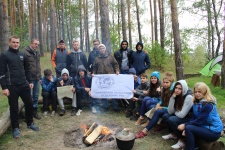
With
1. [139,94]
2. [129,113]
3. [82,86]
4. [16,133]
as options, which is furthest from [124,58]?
[16,133]

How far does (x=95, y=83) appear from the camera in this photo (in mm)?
6254

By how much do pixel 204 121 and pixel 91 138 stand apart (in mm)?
2263

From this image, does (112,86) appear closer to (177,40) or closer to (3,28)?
(177,40)

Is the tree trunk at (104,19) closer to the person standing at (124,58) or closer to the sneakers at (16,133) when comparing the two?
the person standing at (124,58)

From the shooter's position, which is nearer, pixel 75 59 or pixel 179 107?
pixel 179 107

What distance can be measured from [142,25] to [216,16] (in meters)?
17.0

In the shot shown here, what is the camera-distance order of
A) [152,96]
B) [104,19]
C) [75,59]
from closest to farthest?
[152,96] < [75,59] < [104,19]

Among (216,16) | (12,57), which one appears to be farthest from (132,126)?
(216,16)

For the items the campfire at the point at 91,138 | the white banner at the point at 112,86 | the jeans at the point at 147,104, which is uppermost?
the white banner at the point at 112,86

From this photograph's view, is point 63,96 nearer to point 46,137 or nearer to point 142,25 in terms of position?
point 46,137

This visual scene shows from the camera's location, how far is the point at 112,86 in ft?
20.2

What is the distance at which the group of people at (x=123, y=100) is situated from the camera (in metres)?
3.59

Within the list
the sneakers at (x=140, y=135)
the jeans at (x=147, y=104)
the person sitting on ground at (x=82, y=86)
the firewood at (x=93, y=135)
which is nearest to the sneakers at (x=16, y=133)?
the firewood at (x=93, y=135)

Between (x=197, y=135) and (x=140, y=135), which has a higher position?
(x=197, y=135)
